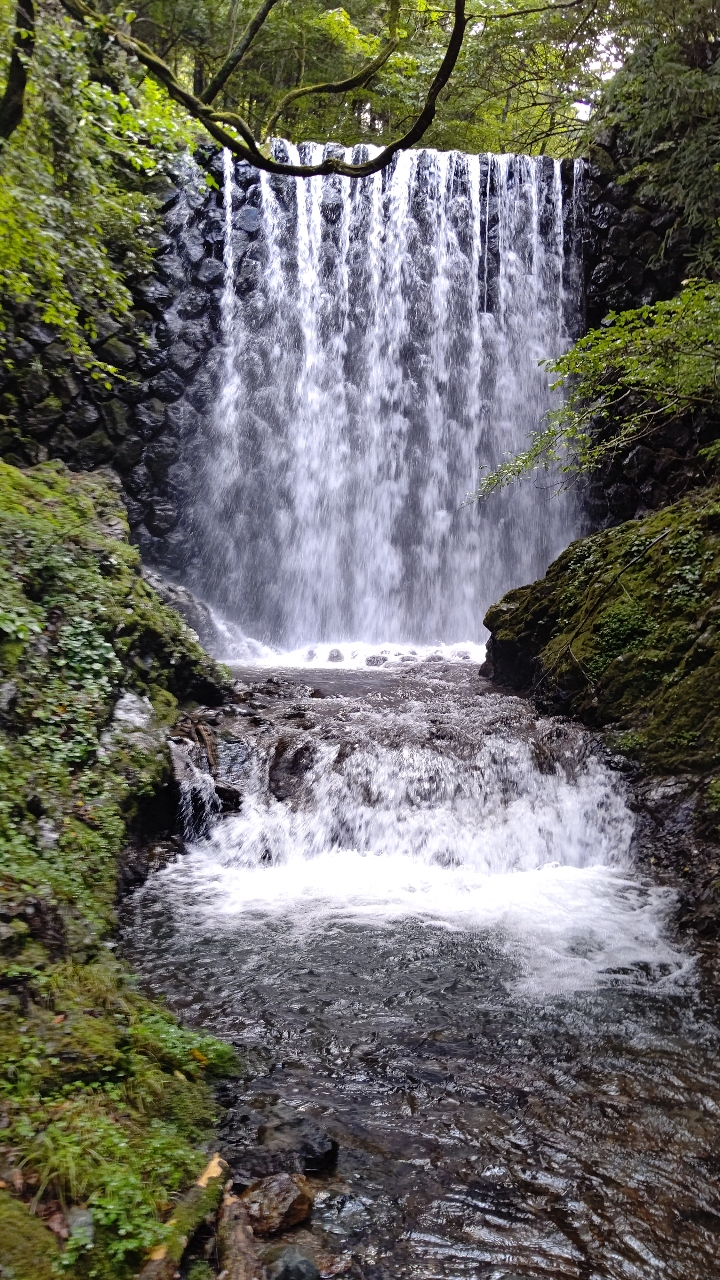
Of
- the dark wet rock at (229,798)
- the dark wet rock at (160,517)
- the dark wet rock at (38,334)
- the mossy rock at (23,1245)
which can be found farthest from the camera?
the dark wet rock at (160,517)

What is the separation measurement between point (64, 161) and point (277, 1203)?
9609 mm

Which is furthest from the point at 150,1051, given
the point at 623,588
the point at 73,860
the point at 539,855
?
the point at 623,588

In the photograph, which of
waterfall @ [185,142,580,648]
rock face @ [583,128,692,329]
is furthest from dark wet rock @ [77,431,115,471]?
rock face @ [583,128,692,329]

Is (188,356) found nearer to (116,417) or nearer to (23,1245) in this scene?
(116,417)

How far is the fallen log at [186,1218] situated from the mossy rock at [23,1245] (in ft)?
0.88

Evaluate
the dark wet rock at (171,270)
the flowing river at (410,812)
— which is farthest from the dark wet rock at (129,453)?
the dark wet rock at (171,270)

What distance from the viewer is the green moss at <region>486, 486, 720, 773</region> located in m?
6.92

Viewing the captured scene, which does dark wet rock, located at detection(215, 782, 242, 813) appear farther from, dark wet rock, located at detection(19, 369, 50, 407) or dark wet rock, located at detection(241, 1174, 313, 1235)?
dark wet rock, located at detection(19, 369, 50, 407)

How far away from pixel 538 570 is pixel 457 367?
184 inches

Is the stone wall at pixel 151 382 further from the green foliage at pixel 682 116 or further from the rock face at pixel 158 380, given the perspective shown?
the green foliage at pixel 682 116

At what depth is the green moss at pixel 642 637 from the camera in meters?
6.92

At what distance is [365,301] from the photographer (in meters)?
16.3

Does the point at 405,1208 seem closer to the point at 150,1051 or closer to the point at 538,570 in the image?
the point at 150,1051

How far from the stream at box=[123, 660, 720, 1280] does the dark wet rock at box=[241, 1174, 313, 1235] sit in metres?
0.05
